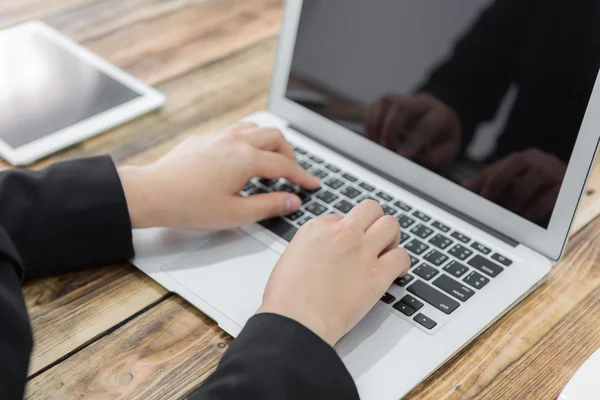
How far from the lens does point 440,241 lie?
0.79 m

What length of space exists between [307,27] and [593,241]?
1.39 feet

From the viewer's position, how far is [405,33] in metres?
0.83

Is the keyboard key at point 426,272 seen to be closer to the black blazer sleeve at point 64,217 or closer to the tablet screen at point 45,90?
the black blazer sleeve at point 64,217

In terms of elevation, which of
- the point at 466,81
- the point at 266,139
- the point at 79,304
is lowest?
the point at 79,304

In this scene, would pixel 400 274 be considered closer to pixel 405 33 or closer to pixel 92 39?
pixel 405 33

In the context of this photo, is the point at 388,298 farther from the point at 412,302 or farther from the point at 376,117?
the point at 376,117

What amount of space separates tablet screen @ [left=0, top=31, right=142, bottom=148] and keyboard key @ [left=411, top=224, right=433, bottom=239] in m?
0.45

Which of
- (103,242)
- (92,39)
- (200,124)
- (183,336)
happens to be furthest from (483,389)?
(92,39)

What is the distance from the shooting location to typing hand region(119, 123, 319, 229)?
0.79m

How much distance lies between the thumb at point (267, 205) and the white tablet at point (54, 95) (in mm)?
280

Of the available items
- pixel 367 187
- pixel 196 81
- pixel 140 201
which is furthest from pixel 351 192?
pixel 196 81

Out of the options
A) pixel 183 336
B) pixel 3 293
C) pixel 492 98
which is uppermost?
pixel 492 98

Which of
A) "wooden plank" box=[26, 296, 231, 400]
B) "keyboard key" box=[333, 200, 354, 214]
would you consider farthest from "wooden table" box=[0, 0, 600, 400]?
"keyboard key" box=[333, 200, 354, 214]

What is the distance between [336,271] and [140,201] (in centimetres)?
23
